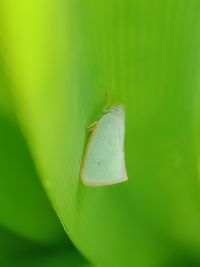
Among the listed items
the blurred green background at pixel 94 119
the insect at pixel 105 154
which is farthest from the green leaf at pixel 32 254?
the insect at pixel 105 154

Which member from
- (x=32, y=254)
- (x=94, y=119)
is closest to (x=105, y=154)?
(x=94, y=119)

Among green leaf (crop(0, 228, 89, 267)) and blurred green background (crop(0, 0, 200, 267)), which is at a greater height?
blurred green background (crop(0, 0, 200, 267))

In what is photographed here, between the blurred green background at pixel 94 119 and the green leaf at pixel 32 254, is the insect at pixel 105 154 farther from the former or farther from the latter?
the green leaf at pixel 32 254

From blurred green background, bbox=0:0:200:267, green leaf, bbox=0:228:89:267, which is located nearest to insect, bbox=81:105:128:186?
blurred green background, bbox=0:0:200:267

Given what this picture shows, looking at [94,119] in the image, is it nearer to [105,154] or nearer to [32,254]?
[105,154]

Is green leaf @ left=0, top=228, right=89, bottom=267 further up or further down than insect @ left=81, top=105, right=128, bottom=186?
further down

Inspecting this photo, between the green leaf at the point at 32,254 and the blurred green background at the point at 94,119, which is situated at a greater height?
the blurred green background at the point at 94,119

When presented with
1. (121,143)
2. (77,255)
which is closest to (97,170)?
(121,143)

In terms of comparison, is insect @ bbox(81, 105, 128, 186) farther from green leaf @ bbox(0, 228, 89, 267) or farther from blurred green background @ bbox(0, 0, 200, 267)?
green leaf @ bbox(0, 228, 89, 267)

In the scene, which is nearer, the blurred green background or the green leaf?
the blurred green background
